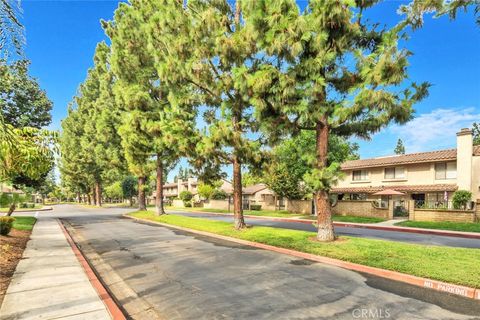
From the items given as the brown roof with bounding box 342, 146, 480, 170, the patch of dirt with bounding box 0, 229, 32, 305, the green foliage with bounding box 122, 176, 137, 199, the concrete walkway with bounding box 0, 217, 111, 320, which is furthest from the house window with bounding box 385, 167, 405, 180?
the green foliage with bounding box 122, 176, 137, 199

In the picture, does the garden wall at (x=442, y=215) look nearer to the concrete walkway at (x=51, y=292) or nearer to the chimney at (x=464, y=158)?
the chimney at (x=464, y=158)

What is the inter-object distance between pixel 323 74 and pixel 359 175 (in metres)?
26.1

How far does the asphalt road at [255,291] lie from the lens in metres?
5.51

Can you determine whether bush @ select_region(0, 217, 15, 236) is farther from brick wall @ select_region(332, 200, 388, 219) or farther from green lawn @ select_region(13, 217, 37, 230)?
brick wall @ select_region(332, 200, 388, 219)

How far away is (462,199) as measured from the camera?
76.0 feet

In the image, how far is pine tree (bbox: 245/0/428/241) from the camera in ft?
33.5

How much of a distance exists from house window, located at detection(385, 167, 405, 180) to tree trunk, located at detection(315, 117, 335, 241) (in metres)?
23.0

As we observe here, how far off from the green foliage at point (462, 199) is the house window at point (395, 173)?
23.7 ft

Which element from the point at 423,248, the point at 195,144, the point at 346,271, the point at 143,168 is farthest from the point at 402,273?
the point at 143,168

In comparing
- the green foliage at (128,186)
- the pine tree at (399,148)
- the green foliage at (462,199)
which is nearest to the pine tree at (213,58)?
the green foliage at (462,199)

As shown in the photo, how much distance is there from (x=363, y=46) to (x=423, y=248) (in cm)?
788

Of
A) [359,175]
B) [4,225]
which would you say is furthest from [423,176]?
[4,225]

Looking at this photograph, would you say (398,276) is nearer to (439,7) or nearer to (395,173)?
(439,7)

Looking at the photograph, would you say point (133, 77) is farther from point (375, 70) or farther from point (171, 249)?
point (375, 70)
